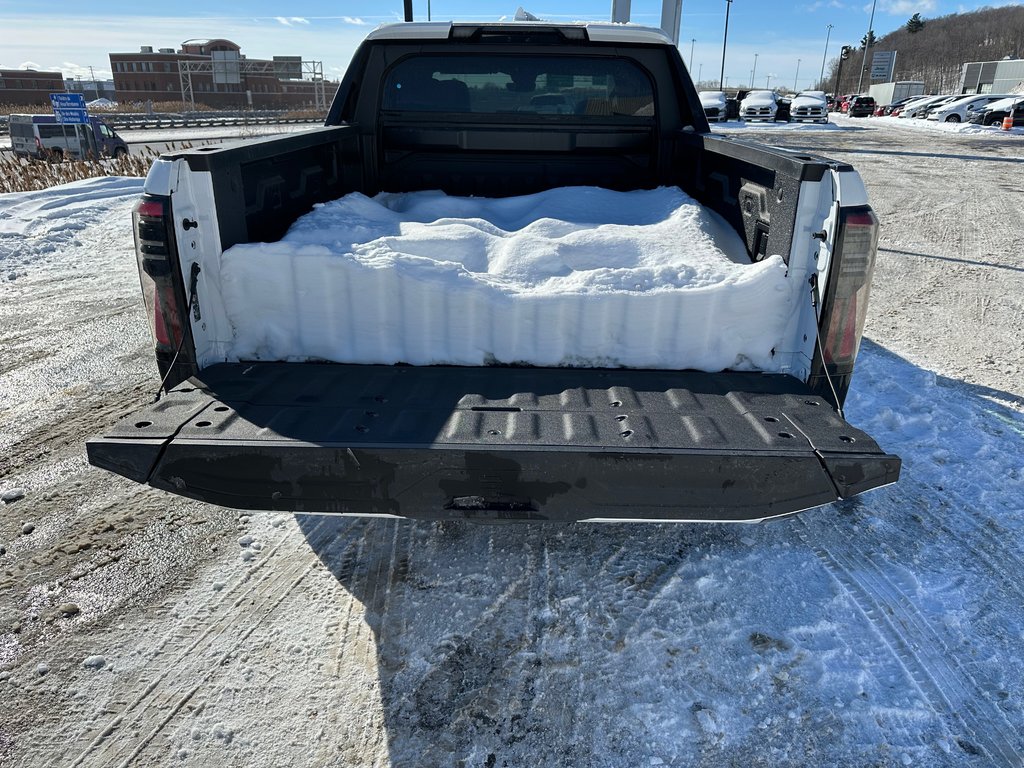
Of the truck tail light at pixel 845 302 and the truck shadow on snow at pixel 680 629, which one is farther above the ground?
the truck tail light at pixel 845 302

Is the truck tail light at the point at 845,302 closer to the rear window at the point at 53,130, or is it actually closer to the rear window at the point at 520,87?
the rear window at the point at 520,87

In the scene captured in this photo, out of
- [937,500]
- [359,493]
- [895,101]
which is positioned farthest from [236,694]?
[895,101]

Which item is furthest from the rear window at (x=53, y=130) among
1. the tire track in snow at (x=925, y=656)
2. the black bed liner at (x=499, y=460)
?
the tire track in snow at (x=925, y=656)

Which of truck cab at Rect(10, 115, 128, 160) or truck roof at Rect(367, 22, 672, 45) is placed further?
truck cab at Rect(10, 115, 128, 160)

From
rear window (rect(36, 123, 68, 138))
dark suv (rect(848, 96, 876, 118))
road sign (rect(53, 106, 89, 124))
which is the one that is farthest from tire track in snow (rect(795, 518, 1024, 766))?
dark suv (rect(848, 96, 876, 118))

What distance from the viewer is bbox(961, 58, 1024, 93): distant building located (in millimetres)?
58188

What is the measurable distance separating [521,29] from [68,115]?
61.5 feet

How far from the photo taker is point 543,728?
2125 mm

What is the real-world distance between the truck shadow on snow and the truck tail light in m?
0.84

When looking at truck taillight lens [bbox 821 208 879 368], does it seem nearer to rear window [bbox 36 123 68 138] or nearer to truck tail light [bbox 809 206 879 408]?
truck tail light [bbox 809 206 879 408]

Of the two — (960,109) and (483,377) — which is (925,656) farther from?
(960,109)

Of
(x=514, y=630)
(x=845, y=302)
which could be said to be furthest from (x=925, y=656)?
(x=514, y=630)

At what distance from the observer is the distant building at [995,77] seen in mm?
58188

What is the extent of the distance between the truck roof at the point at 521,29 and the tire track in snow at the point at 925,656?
9.22ft
